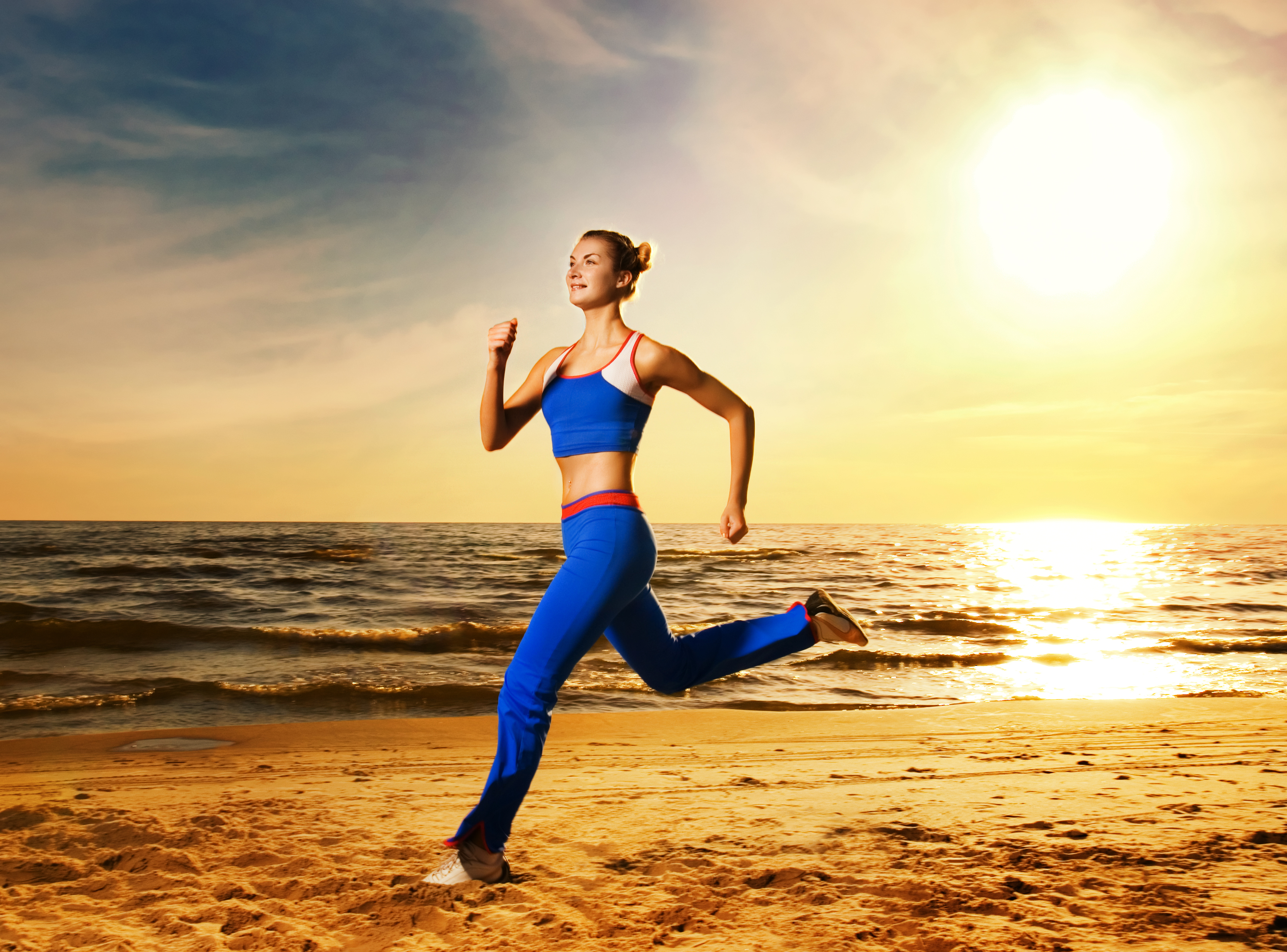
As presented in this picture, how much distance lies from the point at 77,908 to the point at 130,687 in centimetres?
611

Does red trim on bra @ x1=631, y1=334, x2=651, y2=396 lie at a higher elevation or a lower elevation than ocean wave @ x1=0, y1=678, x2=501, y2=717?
higher

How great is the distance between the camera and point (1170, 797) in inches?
161

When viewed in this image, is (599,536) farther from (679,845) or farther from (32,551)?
(32,551)

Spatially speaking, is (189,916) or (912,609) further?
(912,609)

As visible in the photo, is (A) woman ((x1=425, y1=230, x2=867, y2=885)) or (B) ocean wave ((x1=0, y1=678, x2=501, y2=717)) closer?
(A) woman ((x1=425, y1=230, x2=867, y2=885))

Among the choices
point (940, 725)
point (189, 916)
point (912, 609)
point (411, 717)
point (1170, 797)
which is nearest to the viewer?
point (189, 916)

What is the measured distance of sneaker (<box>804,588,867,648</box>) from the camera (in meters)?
3.19

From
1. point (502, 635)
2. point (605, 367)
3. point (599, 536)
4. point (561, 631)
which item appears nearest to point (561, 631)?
point (561, 631)

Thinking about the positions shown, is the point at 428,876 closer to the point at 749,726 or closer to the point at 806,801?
the point at 806,801

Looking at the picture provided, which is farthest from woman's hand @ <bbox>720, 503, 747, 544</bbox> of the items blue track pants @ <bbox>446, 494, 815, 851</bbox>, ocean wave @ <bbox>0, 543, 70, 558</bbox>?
ocean wave @ <bbox>0, 543, 70, 558</bbox>

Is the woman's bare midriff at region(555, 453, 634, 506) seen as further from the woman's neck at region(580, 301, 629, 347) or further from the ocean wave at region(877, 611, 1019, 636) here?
the ocean wave at region(877, 611, 1019, 636)

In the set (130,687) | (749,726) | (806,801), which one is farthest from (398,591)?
(806,801)

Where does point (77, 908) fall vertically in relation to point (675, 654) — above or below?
below

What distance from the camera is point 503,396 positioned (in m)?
3.07
